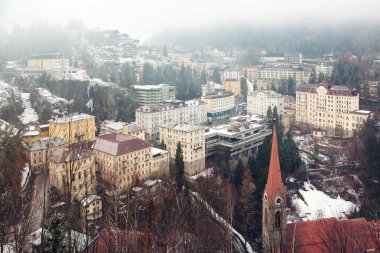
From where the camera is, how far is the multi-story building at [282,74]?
6194 centimetres

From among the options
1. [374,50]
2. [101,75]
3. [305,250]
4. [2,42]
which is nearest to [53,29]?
[2,42]

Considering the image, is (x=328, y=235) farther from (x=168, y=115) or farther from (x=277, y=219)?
(x=168, y=115)

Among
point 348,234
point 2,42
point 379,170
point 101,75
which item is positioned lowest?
point 379,170

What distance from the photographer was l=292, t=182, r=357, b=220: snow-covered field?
25.8m

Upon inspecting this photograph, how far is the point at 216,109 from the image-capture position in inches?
1865

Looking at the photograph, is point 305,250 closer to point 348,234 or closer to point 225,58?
point 348,234

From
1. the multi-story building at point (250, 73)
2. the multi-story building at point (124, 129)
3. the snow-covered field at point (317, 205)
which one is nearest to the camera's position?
the snow-covered field at point (317, 205)

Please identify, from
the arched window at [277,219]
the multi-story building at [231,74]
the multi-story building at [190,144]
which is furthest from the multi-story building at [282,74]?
the arched window at [277,219]

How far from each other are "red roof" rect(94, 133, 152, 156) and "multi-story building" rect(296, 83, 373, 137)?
68.0ft

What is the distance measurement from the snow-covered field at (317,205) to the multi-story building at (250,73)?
3929cm

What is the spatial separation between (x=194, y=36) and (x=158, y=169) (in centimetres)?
9192

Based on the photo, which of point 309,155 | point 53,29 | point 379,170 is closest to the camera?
point 379,170

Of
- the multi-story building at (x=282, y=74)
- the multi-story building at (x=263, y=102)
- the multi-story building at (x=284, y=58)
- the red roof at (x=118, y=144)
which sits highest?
the multi-story building at (x=284, y=58)

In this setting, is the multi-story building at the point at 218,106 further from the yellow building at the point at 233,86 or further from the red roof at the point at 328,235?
the red roof at the point at 328,235
